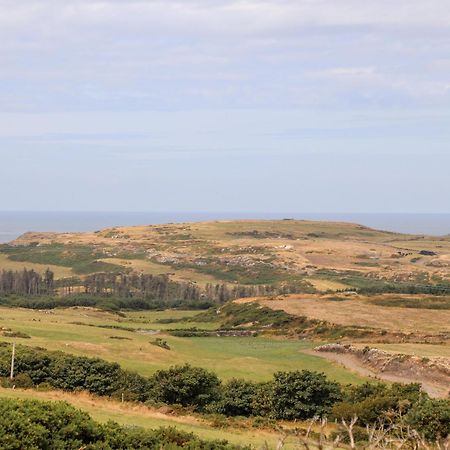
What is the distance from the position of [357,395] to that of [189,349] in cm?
3320

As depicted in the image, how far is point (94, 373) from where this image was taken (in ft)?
148

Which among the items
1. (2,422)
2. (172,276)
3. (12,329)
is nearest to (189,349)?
(12,329)

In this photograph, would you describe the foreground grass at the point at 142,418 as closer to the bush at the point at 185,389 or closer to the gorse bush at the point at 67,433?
the gorse bush at the point at 67,433

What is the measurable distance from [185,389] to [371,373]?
23889 millimetres

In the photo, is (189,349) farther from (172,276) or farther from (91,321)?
(172,276)

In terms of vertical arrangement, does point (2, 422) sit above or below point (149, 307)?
above

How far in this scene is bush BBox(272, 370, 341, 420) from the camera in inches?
1663

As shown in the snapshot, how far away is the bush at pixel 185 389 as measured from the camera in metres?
43.2

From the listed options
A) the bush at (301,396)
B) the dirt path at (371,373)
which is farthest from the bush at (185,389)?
the dirt path at (371,373)

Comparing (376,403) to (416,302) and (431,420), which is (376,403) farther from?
(416,302)

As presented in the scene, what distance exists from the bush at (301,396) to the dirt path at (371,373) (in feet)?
38.7

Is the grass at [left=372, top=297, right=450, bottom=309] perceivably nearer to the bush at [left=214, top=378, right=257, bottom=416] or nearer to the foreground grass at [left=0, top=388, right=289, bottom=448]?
the bush at [left=214, top=378, right=257, bottom=416]

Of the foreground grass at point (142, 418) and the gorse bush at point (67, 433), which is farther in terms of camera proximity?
the foreground grass at point (142, 418)

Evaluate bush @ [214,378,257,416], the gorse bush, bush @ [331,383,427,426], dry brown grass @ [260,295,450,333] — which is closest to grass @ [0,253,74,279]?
dry brown grass @ [260,295,450,333]
